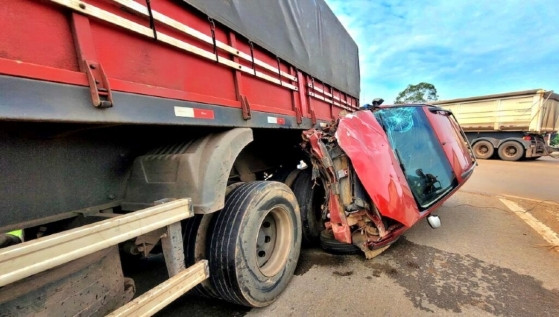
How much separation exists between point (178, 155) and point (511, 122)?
15416 millimetres

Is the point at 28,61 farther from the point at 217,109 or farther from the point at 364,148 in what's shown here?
the point at 364,148

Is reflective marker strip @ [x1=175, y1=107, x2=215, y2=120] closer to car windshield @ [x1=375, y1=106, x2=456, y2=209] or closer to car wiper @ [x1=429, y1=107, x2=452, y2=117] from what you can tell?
car windshield @ [x1=375, y1=106, x2=456, y2=209]

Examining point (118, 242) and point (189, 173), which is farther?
point (189, 173)

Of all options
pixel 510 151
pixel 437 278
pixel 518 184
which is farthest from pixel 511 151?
pixel 437 278

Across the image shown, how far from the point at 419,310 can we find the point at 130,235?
2174mm

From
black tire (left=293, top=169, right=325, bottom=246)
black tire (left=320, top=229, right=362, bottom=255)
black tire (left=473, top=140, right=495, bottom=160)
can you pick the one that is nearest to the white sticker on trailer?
black tire (left=293, top=169, right=325, bottom=246)

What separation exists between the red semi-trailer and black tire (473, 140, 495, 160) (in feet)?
40.3

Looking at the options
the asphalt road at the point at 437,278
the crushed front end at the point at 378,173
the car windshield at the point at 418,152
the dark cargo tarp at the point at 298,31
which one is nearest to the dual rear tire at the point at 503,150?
the asphalt road at the point at 437,278

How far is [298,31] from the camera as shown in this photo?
10.3 ft

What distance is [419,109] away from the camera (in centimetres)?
334

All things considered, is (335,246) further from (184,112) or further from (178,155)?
(184,112)

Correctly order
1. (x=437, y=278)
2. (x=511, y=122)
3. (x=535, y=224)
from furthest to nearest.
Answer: (x=511, y=122) < (x=535, y=224) < (x=437, y=278)

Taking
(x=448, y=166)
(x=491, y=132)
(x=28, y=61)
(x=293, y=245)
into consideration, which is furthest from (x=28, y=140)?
(x=491, y=132)

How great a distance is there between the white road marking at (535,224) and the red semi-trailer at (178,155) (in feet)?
4.16
